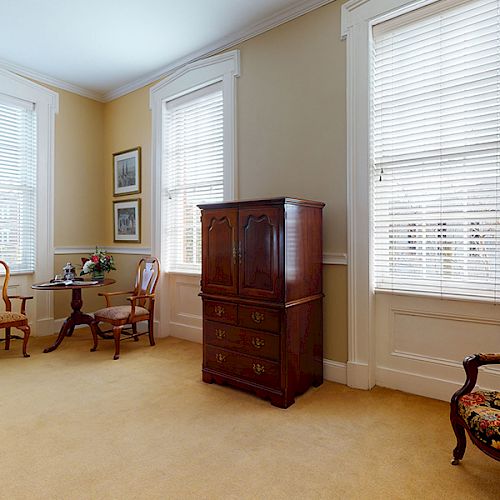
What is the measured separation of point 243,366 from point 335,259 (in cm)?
116

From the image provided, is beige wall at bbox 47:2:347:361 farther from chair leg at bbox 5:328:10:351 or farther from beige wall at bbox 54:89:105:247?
chair leg at bbox 5:328:10:351

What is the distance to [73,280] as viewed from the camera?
4387mm

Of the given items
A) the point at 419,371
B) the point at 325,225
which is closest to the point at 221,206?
the point at 325,225

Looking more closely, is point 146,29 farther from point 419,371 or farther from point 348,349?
point 419,371

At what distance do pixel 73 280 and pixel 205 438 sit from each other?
2813mm

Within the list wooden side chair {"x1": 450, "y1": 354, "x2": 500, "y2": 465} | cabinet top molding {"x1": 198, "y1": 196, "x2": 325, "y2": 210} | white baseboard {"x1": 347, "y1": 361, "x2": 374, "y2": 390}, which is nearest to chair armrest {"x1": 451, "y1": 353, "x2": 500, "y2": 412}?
wooden side chair {"x1": 450, "y1": 354, "x2": 500, "y2": 465}

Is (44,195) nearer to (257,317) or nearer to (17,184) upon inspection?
(17,184)

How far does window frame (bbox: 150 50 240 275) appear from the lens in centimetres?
396

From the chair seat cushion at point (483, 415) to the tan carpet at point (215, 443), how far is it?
1.05 ft

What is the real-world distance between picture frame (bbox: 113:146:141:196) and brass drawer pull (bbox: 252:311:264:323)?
2859 mm

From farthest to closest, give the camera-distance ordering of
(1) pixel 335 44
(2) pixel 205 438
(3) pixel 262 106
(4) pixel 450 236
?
(3) pixel 262 106
(1) pixel 335 44
(4) pixel 450 236
(2) pixel 205 438

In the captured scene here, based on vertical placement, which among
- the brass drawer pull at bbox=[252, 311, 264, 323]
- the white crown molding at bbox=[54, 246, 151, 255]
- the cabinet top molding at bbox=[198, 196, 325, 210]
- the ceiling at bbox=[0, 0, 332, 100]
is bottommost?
the brass drawer pull at bbox=[252, 311, 264, 323]

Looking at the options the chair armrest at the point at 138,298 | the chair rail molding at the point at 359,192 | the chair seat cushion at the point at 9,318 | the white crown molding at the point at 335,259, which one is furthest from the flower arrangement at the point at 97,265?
the chair rail molding at the point at 359,192

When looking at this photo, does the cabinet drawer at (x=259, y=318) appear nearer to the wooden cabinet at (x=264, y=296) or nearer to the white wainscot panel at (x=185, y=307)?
the wooden cabinet at (x=264, y=296)
